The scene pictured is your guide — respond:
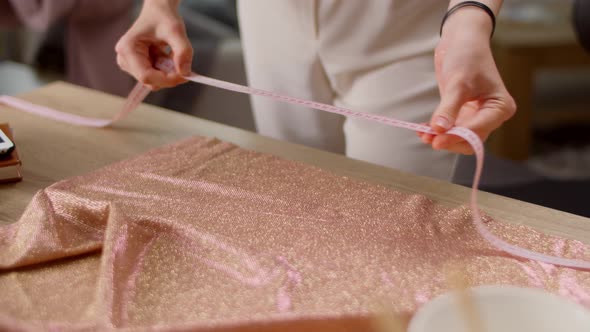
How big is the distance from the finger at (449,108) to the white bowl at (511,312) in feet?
0.79

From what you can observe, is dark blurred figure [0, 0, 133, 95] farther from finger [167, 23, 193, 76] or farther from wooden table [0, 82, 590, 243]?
finger [167, 23, 193, 76]

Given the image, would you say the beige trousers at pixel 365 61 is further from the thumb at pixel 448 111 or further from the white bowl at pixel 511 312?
the white bowl at pixel 511 312

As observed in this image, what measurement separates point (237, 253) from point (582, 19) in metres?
0.88

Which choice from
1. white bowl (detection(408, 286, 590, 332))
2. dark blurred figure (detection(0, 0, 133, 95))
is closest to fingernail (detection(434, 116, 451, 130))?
white bowl (detection(408, 286, 590, 332))

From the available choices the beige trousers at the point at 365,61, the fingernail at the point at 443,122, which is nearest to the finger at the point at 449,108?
the fingernail at the point at 443,122

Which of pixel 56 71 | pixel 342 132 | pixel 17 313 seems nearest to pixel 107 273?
pixel 17 313

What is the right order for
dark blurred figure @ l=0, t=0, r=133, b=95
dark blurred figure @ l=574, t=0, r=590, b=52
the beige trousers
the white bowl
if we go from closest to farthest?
1. the white bowl
2. the beige trousers
3. dark blurred figure @ l=574, t=0, r=590, b=52
4. dark blurred figure @ l=0, t=0, r=133, b=95

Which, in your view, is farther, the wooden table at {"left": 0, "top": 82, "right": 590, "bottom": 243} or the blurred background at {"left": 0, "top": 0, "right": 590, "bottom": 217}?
the blurred background at {"left": 0, "top": 0, "right": 590, "bottom": 217}

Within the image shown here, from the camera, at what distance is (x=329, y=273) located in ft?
2.10

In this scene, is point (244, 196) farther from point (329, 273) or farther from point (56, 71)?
point (56, 71)

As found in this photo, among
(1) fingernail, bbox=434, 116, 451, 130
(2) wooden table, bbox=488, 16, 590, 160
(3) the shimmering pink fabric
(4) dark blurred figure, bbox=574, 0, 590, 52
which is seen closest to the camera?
(3) the shimmering pink fabric

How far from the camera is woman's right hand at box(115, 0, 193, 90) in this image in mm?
931

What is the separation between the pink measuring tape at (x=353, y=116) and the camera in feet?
2.21

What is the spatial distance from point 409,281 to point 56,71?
5.75 ft
